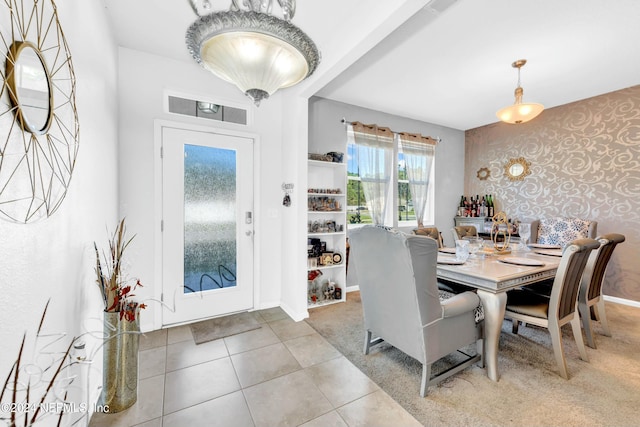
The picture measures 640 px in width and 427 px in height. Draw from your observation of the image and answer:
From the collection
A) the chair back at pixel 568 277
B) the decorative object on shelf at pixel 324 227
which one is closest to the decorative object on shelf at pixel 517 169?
the chair back at pixel 568 277

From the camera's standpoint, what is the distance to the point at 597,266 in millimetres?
2354

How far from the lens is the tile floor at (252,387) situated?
1603mm

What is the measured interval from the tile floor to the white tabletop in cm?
98

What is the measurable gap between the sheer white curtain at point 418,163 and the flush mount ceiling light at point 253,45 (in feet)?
11.9

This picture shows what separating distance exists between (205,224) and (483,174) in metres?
4.91

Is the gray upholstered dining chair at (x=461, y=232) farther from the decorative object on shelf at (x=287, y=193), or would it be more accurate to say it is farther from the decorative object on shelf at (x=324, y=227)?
the decorative object on shelf at (x=287, y=193)

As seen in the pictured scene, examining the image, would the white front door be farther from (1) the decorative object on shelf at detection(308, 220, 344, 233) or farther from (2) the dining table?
(2) the dining table

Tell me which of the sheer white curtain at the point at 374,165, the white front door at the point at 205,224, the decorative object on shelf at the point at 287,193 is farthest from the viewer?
the sheer white curtain at the point at 374,165

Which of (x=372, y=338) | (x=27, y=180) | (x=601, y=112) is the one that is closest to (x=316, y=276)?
(x=372, y=338)

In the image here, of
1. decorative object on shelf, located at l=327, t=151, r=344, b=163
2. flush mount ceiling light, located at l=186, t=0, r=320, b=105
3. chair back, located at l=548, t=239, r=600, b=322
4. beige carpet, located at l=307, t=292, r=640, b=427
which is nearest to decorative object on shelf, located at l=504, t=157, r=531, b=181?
beige carpet, located at l=307, t=292, r=640, b=427

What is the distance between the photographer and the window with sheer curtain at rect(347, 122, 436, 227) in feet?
13.5

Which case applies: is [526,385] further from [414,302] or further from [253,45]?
[253,45]

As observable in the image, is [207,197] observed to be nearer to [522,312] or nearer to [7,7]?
[7,7]

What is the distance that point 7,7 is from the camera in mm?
825
